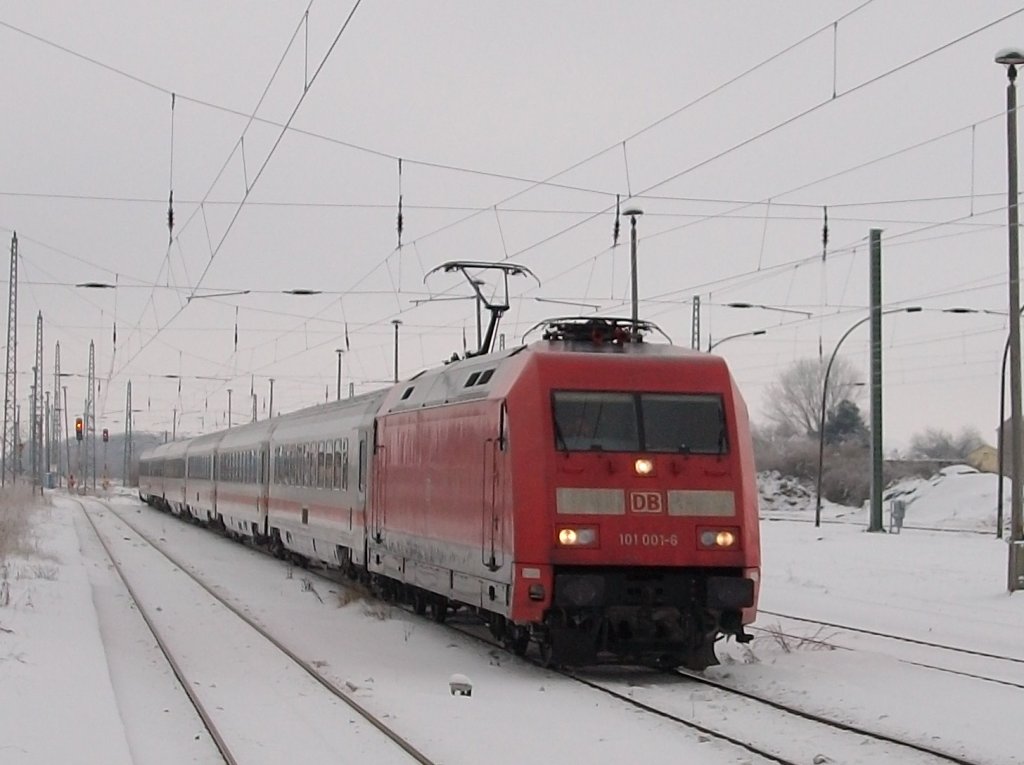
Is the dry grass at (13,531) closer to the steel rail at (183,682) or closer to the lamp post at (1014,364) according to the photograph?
the steel rail at (183,682)

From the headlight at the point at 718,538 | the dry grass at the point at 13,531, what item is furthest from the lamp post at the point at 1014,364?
the dry grass at the point at 13,531

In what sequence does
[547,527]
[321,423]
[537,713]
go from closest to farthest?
[537,713] → [547,527] → [321,423]

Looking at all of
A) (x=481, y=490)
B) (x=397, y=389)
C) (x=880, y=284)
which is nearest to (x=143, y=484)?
(x=880, y=284)

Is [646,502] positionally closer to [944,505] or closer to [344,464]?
[344,464]

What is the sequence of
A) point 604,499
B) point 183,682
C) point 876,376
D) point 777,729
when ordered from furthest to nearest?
point 876,376, point 604,499, point 183,682, point 777,729

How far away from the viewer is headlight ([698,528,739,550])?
46.0ft

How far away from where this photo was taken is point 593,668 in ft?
49.0

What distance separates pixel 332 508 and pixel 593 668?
1087 centimetres

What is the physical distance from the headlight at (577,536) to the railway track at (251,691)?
8.27 feet

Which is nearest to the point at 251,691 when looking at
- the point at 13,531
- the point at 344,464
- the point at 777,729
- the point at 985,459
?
the point at 777,729

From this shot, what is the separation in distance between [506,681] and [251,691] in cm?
243

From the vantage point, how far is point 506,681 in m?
13.7

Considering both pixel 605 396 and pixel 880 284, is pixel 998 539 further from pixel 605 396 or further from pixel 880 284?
pixel 605 396

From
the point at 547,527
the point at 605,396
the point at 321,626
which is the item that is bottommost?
the point at 321,626
